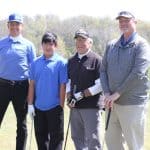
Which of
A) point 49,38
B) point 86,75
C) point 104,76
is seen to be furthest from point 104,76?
point 49,38

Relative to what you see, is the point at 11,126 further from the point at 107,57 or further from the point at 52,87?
the point at 107,57

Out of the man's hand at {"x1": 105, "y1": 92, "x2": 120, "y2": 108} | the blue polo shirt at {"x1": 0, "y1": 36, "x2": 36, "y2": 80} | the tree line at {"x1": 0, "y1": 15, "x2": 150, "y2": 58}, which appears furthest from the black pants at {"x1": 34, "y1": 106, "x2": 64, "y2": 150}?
the tree line at {"x1": 0, "y1": 15, "x2": 150, "y2": 58}

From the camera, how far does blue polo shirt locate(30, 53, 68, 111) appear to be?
6422mm

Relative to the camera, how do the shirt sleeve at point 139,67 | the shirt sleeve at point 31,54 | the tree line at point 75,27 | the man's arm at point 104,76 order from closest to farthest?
the shirt sleeve at point 139,67 → the man's arm at point 104,76 → the shirt sleeve at point 31,54 → the tree line at point 75,27

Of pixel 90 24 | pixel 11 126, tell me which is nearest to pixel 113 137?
pixel 11 126

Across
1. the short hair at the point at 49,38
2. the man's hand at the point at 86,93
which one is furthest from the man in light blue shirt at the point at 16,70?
the man's hand at the point at 86,93

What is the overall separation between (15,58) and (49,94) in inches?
31.9

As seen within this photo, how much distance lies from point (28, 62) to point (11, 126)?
411 centimetres

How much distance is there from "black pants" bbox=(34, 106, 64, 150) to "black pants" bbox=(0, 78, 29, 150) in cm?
54

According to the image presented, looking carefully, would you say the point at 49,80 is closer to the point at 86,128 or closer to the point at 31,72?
the point at 31,72

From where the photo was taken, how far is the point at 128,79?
18.8ft

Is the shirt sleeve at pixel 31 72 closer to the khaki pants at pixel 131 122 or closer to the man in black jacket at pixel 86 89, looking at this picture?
the man in black jacket at pixel 86 89

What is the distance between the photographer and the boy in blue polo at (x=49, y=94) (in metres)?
6.42

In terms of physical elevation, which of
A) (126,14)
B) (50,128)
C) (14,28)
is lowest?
(50,128)
